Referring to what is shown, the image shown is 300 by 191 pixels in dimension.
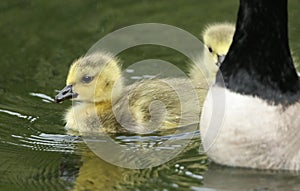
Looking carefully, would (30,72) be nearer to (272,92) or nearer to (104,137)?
(104,137)

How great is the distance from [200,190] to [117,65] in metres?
1.48

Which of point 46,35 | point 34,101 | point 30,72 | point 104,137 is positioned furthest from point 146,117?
point 46,35

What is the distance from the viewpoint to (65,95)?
5.25m

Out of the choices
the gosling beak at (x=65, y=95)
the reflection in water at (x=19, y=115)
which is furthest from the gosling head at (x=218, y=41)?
the reflection in water at (x=19, y=115)

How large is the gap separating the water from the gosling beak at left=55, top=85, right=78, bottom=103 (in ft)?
0.66

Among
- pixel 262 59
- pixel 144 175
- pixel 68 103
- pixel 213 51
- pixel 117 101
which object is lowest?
pixel 144 175

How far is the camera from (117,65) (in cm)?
554

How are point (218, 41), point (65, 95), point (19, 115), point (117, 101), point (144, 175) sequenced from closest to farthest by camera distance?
point (144, 175), point (65, 95), point (117, 101), point (19, 115), point (218, 41)

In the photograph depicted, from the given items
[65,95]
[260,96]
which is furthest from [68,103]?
[260,96]

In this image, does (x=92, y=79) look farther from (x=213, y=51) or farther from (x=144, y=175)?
(x=144, y=175)

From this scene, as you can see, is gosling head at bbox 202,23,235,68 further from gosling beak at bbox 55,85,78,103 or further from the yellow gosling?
gosling beak at bbox 55,85,78,103

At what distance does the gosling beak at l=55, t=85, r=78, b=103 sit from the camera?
17.1ft

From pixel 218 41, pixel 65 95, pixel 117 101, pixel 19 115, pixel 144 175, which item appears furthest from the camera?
pixel 218 41

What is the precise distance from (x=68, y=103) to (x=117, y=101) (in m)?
0.52
